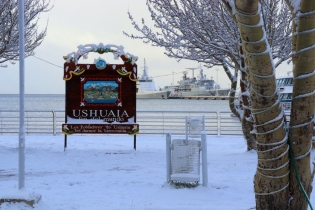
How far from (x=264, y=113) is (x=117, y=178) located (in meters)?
4.37

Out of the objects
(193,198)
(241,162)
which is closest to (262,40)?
(193,198)

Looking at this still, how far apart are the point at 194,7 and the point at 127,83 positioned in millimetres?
2903

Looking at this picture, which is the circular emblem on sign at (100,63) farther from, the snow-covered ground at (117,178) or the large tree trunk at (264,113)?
the large tree trunk at (264,113)

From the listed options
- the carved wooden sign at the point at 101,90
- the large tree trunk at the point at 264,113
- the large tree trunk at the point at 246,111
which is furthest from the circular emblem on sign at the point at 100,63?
the large tree trunk at the point at 264,113

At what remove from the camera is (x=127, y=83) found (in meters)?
11.4

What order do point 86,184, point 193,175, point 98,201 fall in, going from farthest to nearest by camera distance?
point 86,184, point 193,175, point 98,201

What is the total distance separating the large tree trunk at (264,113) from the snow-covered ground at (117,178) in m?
1.43

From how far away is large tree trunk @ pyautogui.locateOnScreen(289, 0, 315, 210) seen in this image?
3643 mm

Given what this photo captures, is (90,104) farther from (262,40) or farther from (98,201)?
(262,40)

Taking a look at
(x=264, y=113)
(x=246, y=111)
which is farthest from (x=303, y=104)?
(x=246, y=111)

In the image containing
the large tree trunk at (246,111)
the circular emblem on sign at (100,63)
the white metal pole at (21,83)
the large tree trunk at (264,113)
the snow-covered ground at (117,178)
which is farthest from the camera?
the circular emblem on sign at (100,63)

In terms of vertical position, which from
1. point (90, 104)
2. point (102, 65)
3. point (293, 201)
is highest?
point (102, 65)

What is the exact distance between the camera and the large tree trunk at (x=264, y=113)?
3475mm

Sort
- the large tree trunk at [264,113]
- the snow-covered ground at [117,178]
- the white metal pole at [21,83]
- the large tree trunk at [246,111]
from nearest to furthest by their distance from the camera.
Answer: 1. the large tree trunk at [264,113]
2. the white metal pole at [21,83]
3. the snow-covered ground at [117,178]
4. the large tree trunk at [246,111]
